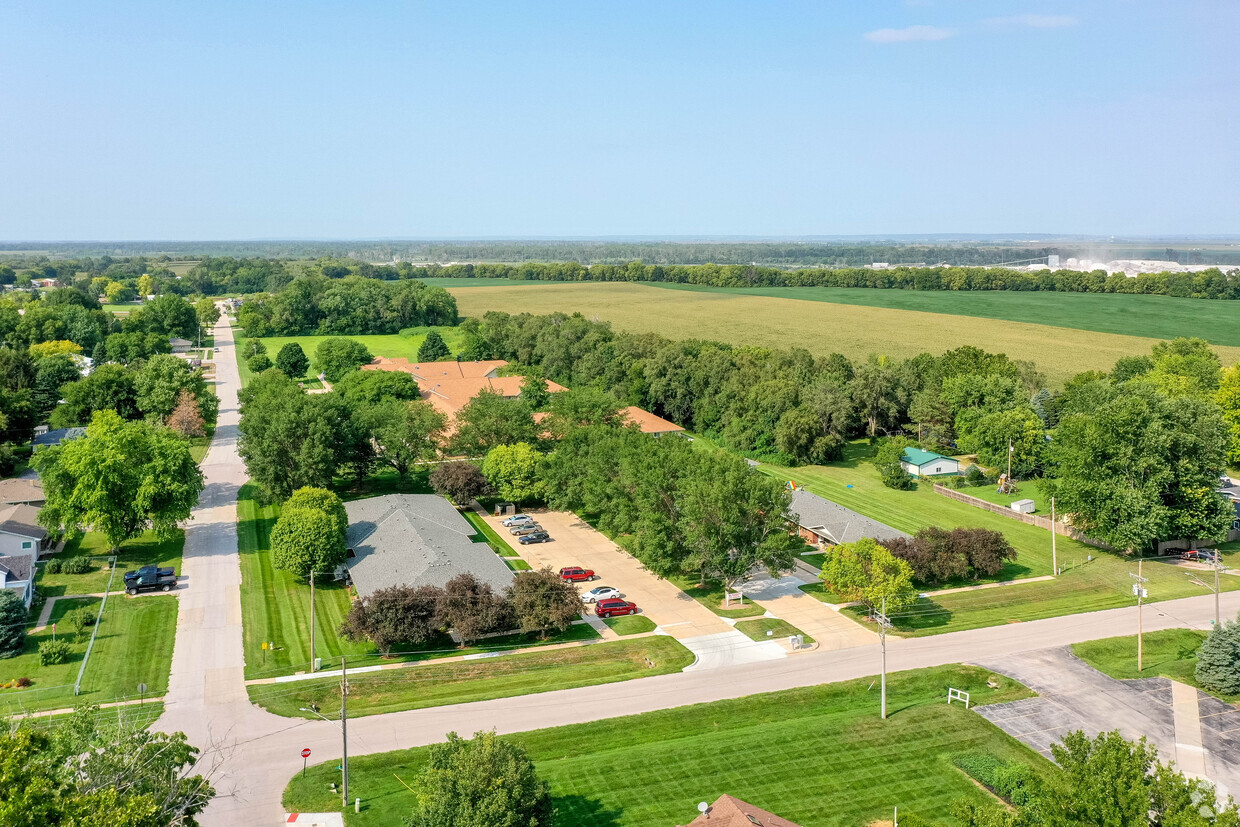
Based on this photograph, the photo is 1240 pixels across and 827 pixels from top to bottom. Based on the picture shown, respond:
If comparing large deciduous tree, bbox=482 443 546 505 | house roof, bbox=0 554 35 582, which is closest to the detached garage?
large deciduous tree, bbox=482 443 546 505

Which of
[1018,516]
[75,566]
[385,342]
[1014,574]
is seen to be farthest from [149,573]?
[385,342]

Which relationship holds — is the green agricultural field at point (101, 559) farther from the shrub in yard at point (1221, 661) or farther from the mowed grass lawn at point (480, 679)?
the shrub in yard at point (1221, 661)

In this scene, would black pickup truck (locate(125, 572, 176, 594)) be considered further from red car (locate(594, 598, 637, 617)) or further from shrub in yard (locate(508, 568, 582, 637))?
red car (locate(594, 598, 637, 617))

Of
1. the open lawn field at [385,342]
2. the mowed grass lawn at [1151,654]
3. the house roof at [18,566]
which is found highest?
the open lawn field at [385,342]

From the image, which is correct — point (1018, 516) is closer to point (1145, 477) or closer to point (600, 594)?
point (1145, 477)

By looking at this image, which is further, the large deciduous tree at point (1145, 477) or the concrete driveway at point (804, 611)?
the large deciduous tree at point (1145, 477)

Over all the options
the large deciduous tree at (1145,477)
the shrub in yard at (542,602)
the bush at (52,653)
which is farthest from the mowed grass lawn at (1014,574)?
the bush at (52,653)
